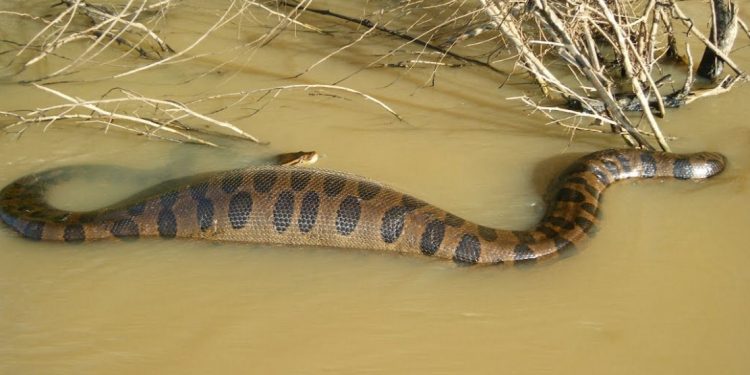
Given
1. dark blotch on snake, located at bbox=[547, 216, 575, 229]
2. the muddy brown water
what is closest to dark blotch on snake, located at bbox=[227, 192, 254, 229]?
the muddy brown water

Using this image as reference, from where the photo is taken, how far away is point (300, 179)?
6250mm

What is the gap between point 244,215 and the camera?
20.1 feet

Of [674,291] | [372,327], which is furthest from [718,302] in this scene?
[372,327]

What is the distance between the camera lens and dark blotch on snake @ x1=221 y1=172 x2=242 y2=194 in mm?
6199

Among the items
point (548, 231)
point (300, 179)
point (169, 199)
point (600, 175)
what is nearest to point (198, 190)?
point (169, 199)

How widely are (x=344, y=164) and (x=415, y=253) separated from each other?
4.60 ft

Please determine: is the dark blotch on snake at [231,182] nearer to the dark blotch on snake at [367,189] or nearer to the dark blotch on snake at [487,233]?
→ the dark blotch on snake at [367,189]

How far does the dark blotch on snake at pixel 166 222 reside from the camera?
6113mm

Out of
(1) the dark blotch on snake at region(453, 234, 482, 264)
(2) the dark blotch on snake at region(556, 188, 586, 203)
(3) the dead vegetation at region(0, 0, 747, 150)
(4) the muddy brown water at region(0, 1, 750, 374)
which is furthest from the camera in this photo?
(3) the dead vegetation at region(0, 0, 747, 150)

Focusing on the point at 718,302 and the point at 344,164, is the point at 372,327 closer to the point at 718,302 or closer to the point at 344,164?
the point at 344,164

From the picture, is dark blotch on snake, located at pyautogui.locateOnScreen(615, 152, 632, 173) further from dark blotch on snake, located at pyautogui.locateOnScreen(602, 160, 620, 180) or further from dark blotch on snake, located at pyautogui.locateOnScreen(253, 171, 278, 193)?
dark blotch on snake, located at pyautogui.locateOnScreen(253, 171, 278, 193)

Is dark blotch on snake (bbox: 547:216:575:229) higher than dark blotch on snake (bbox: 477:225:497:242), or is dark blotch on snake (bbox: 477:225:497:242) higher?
dark blotch on snake (bbox: 547:216:575:229)

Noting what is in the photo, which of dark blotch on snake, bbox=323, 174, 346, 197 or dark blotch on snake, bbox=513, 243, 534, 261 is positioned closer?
dark blotch on snake, bbox=513, 243, 534, 261

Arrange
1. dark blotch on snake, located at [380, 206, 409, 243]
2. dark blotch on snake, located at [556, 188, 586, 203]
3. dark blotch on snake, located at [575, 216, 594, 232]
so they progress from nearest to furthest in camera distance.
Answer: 1. dark blotch on snake, located at [380, 206, 409, 243]
2. dark blotch on snake, located at [575, 216, 594, 232]
3. dark blotch on snake, located at [556, 188, 586, 203]
